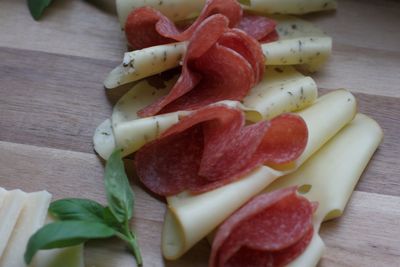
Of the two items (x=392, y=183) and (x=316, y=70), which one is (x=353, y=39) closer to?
(x=316, y=70)

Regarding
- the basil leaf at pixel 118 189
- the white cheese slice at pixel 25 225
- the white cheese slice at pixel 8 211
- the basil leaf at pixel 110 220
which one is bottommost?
the white cheese slice at pixel 25 225

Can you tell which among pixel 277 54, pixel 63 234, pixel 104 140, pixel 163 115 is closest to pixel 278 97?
pixel 277 54

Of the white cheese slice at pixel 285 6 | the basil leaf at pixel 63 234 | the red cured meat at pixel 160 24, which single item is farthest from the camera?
the white cheese slice at pixel 285 6

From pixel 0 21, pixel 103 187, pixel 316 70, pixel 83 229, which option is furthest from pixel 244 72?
pixel 0 21

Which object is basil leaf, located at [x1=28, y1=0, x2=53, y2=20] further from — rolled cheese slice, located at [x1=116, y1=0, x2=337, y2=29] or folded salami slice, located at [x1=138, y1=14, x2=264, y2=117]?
folded salami slice, located at [x1=138, y1=14, x2=264, y2=117]

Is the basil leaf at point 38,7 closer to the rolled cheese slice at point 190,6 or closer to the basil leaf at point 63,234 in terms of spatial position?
the rolled cheese slice at point 190,6

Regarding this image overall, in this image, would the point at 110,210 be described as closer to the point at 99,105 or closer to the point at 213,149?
the point at 213,149

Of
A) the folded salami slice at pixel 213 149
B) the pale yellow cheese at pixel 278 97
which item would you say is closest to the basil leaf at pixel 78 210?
the folded salami slice at pixel 213 149
